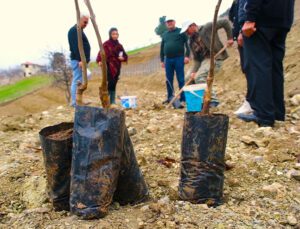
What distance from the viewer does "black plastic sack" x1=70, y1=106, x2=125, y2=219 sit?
1.74 meters

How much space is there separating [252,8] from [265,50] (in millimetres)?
443

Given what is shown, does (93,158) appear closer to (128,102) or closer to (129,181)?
(129,181)

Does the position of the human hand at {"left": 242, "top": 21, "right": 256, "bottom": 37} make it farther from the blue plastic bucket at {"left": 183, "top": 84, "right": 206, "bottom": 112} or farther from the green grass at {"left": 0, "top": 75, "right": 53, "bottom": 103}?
the green grass at {"left": 0, "top": 75, "right": 53, "bottom": 103}

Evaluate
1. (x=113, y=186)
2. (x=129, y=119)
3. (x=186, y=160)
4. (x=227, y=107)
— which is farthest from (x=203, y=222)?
(x=227, y=107)

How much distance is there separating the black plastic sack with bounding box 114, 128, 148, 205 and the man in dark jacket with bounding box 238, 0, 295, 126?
1.83 metres

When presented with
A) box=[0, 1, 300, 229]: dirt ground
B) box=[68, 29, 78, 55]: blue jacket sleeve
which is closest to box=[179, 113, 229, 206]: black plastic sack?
box=[0, 1, 300, 229]: dirt ground

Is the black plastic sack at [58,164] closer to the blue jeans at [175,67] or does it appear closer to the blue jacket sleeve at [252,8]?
the blue jacket sleeve at [252,8]

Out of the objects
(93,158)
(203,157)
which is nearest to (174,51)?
(203,157)

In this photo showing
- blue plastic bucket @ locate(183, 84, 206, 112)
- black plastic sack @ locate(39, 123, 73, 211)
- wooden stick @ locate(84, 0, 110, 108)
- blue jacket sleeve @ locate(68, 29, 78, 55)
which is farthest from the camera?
blue jacket sleeve @ locate(68, 29, 78, 55)

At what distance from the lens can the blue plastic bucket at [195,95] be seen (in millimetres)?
4328

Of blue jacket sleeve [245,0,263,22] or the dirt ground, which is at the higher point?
blue jacket sleeve [245,0,263,22]

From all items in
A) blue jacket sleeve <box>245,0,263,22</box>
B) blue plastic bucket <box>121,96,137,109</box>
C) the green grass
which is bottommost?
the green grass

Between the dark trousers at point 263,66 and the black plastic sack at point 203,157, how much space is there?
5.22ft

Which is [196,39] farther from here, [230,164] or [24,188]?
[24,188]
